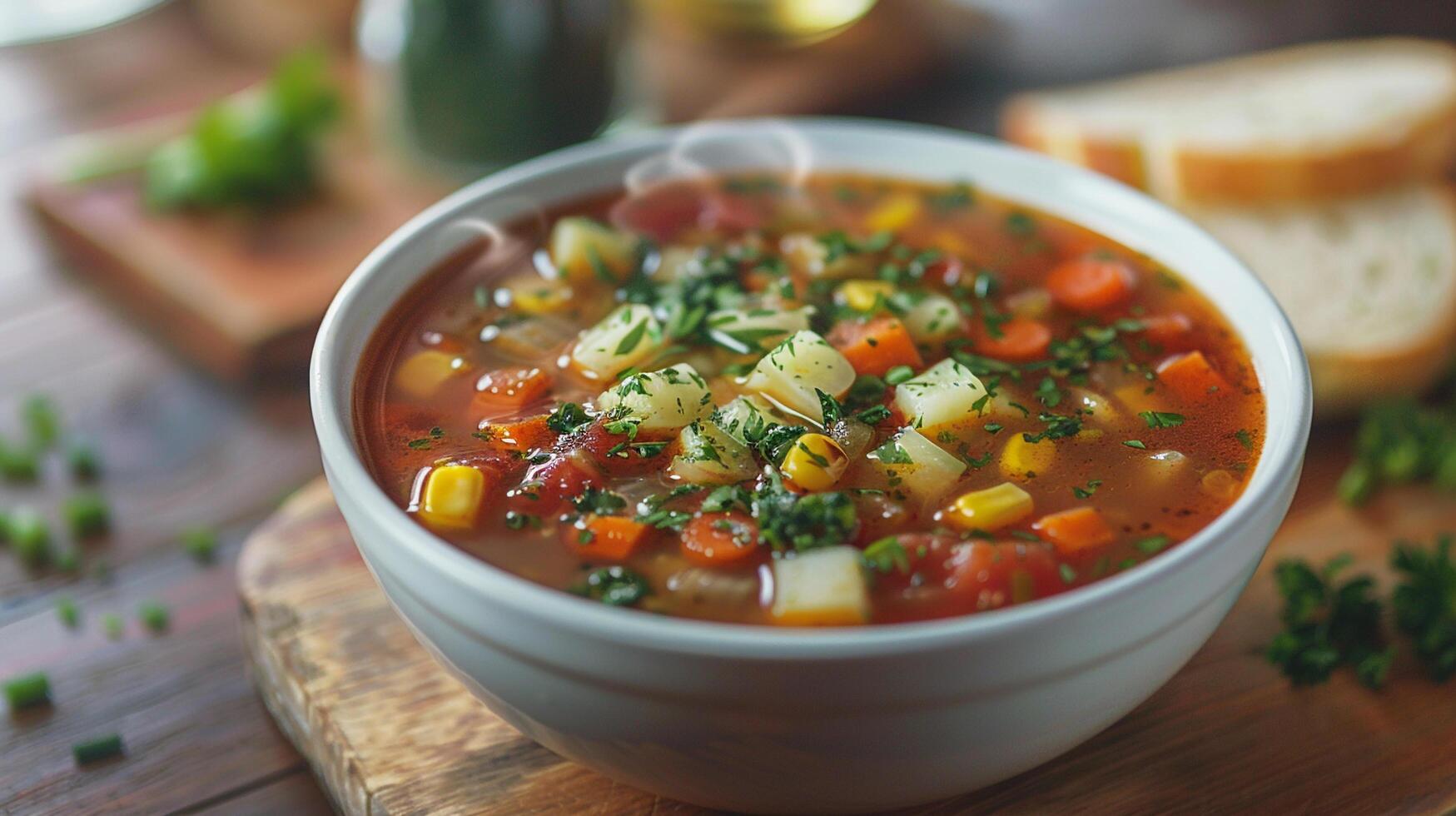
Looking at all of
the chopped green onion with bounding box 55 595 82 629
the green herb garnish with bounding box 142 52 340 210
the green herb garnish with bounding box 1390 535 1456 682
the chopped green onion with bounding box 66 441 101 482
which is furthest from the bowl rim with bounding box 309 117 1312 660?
the green herb garnish with bounding box 142 52 340 210

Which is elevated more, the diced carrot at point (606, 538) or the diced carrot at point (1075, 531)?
the diced carrot at point (606, 538)

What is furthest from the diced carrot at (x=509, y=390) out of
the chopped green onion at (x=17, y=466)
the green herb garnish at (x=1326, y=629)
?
the chopped green onion at (x=17, y=466)

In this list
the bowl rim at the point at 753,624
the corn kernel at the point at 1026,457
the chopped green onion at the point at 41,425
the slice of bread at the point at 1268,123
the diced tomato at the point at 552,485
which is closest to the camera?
the bowl rim at the point at 753,624

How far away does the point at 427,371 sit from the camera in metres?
2.31

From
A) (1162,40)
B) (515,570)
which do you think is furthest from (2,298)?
(1162,40)

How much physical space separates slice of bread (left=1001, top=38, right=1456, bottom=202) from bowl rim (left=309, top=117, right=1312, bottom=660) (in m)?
1.71

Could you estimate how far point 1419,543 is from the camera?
2826 mm

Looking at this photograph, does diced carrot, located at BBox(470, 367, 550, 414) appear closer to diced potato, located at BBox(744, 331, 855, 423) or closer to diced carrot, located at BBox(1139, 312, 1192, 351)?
diced potato, located at BBox(744, 331, 855, 423)

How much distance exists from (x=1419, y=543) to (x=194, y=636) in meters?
2.59

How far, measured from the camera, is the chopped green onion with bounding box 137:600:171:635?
2736mm

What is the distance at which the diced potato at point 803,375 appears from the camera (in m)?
2.19

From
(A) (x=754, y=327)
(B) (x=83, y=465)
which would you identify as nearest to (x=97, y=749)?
(B) (x=83, y=465)

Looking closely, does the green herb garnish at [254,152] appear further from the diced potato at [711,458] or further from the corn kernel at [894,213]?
the diced potato at [711,458]

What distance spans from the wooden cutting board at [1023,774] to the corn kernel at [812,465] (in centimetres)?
55
